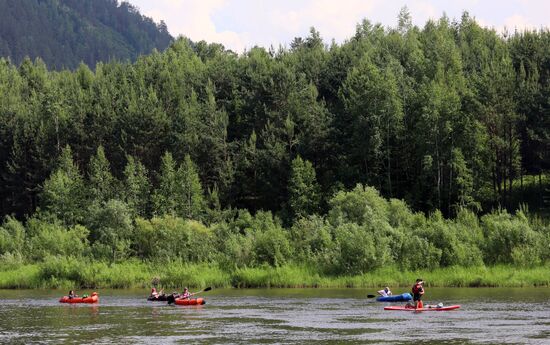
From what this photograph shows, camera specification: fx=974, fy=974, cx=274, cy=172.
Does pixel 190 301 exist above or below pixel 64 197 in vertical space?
below

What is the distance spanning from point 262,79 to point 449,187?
37560mm

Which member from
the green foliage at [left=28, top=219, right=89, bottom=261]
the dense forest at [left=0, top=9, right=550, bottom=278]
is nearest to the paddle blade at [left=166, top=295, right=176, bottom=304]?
the dense forest at [left=0, top=9, right=550, bottom=278]

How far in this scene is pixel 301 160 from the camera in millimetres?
123250

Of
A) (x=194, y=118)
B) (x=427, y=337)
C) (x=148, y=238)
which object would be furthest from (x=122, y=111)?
(x=427, y=337)

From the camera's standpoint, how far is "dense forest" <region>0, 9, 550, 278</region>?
91188 millimetres

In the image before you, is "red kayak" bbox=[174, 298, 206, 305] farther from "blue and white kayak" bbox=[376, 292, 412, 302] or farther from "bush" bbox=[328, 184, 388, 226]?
"bush" bbox=[328, 184, 388, 226]

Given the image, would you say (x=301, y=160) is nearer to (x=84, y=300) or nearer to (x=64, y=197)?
(x=64, y=197)

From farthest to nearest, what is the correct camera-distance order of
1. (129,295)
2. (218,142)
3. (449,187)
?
1. (218,142)
2. (449,187)
3. (129,295)

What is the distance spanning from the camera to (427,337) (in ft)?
167

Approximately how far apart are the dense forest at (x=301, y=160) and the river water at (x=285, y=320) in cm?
1117

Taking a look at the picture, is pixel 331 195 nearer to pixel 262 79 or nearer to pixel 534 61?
pixel 262 79

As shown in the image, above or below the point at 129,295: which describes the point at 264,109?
above

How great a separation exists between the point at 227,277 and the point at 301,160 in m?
36.5

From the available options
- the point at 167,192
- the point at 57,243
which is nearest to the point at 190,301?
the point at 57,243
